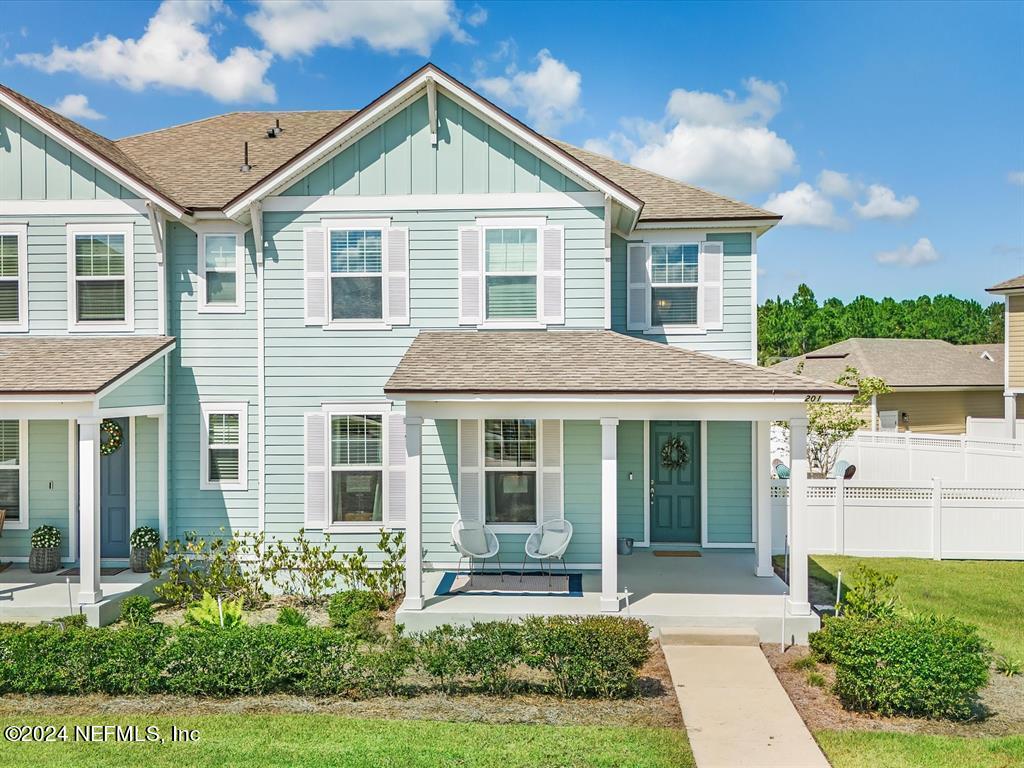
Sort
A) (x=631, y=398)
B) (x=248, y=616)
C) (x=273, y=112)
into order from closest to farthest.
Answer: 1. (x=631, y=398)
2. (x=248, y=616)
3. (x=273, y=112)

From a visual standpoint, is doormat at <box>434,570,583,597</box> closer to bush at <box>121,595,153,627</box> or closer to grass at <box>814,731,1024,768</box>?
bush at <box>121,595,153,627</box>

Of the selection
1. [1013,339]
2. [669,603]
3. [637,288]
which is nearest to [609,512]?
[669,603]

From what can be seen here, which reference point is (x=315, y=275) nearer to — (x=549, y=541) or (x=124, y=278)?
(x=124, y=278)

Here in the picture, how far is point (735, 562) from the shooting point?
1212 cm

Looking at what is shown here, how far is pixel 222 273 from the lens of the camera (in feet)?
40.8

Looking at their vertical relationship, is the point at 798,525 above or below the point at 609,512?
below

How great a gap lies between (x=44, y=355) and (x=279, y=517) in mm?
4212

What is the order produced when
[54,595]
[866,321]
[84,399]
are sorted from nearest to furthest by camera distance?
[84,399] < [54,595] < [866,321]

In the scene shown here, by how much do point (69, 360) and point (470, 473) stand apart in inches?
241

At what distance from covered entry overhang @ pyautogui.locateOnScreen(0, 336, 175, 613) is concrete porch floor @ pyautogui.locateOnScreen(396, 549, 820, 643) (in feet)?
14.6

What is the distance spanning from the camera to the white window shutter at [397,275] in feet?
39.5

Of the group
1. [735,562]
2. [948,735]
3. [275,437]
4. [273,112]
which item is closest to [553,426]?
[735,562]

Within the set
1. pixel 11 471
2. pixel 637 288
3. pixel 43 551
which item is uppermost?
pixel 637 288

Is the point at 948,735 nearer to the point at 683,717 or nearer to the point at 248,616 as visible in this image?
the point at 683,717
